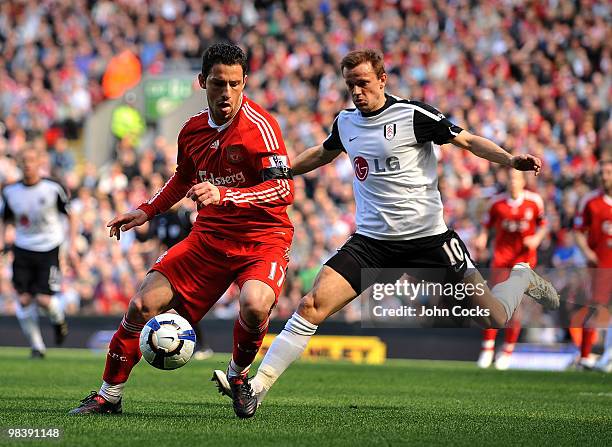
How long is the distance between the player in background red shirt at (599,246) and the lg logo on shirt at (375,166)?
6364mm

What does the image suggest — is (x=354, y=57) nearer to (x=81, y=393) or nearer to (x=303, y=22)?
(x=81, y=393)

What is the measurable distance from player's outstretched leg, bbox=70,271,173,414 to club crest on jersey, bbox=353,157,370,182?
173 cm

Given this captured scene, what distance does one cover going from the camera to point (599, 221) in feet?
47.5

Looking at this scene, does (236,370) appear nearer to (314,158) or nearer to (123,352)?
(123,352)

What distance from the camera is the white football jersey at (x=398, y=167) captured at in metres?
8.52

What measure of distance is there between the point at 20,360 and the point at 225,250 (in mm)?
7675

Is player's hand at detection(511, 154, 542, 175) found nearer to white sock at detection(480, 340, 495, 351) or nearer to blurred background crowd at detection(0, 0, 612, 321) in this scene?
white sock at detection(480, 340, 495, 351)

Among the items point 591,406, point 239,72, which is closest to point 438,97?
point 591,406

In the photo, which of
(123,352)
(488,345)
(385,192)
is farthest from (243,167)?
(488,345)

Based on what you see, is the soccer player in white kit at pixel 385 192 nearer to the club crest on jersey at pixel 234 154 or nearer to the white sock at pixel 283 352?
the white sock at pixel 283 352

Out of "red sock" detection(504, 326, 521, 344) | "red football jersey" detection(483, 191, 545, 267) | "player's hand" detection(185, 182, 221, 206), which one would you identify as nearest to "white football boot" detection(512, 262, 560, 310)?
"player's hand" detection(185, 182, 221, 206)

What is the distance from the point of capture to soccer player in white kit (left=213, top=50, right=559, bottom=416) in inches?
324

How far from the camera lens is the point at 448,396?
10328 mm

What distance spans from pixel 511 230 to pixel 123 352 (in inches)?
323
